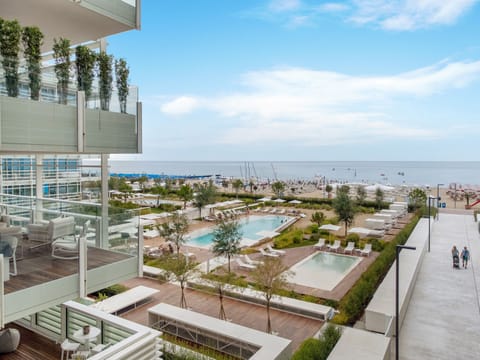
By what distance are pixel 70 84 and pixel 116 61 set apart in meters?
1.27

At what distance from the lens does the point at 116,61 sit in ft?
26.3

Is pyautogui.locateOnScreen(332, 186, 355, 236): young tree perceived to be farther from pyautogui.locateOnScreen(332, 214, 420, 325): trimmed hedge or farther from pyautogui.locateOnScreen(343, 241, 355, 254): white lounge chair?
pyautogui.locateOnScreen(332, 214, 420, 325): trimmed hedge

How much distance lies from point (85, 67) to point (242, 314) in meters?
10.7

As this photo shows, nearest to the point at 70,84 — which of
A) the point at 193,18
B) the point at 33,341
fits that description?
the point at 33,341

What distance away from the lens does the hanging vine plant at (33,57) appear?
6.53 metres

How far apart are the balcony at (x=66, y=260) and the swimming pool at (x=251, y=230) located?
610 inches

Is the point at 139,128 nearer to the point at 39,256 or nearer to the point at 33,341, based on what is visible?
the point at 39,256

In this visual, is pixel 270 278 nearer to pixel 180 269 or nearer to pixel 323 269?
pixel 180 269

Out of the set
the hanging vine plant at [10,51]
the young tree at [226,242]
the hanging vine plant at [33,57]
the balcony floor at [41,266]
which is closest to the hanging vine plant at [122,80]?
the hanging vine plant at [33,57]

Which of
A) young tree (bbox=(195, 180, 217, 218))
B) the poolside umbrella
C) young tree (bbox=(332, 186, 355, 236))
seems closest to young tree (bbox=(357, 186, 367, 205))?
the poolside umbrella

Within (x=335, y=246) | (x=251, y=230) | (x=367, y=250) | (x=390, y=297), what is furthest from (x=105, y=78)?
(x=251, y=230)

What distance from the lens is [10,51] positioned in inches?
249

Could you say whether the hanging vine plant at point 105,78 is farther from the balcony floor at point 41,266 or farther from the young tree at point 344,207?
the young tree at point 344,207

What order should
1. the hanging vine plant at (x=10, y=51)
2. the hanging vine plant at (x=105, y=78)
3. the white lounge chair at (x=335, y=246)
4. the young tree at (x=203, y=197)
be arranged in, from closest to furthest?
the hanging vine plant at (x=10, y=51), the hanging vine plant at (x=105, y=78), the white lounge chair at (x=335, y=246), the young tree at (x=203, y=197)
